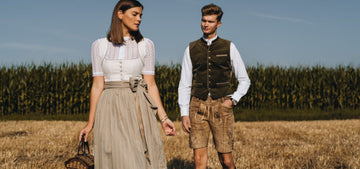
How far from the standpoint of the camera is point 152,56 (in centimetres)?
300

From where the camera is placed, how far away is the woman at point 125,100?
9.18 ft

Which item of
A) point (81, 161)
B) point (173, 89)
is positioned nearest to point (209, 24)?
point (81, 161)

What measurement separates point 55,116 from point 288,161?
41.5ft

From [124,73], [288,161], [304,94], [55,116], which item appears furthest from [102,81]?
[304,94]

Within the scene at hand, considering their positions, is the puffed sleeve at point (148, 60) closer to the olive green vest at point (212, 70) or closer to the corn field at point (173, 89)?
the olive green vest at point (212, 70)

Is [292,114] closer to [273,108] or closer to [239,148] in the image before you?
[273,108]

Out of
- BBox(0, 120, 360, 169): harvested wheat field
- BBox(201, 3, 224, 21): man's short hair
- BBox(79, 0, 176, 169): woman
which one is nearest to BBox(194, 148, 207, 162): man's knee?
BBox(79, 0, 176, 169): woman

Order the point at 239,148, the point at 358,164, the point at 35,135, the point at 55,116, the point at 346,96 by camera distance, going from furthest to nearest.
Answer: the point at 346,96 → the point at 55,116 → the point at 35,135 → the point at 239,148 → the point at 358,164

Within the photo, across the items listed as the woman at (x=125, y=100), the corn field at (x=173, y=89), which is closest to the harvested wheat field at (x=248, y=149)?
the woman at (x=125, y=100)

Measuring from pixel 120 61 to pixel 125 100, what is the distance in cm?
34

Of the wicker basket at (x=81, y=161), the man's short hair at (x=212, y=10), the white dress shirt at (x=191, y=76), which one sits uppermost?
the man's short hair at (x=212, y=10)

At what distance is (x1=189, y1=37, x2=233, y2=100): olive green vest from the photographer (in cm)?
A: 376

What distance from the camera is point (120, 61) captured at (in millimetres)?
2885

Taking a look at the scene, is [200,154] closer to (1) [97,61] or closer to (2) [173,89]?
(1) [97,61]
